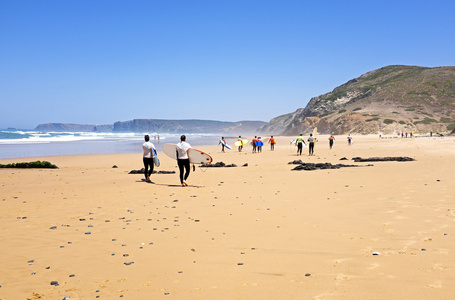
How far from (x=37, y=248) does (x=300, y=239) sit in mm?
4217

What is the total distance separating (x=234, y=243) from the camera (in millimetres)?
6141

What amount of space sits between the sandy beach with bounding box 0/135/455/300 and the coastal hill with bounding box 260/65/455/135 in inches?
3118

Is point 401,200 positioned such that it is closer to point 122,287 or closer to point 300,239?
point 300,239

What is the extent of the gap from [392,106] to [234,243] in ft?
360

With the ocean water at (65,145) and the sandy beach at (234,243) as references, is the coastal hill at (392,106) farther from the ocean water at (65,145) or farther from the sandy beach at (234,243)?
the sandy beach at (234,243)

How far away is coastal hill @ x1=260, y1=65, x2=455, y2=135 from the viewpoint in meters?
87.4

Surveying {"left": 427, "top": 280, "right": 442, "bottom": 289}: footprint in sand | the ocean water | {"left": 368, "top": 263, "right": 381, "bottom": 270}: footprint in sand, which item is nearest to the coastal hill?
the ocean water

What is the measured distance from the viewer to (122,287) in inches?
176

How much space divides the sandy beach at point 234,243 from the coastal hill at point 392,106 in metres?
79.2

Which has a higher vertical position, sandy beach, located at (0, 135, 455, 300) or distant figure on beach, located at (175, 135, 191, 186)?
distant figure on beach, located at (175, 135, 191, 186)

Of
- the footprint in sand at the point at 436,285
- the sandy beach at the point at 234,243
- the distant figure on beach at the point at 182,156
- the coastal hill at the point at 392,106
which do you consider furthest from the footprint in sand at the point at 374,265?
the coastal hill at the point at 392,106

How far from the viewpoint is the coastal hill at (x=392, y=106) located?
3440 inches

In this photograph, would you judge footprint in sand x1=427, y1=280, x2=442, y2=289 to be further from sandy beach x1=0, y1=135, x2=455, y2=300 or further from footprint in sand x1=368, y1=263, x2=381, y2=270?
footprint in sand x1=368, y1=263, x2=381, y2=270

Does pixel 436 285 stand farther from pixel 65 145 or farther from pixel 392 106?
pixel 392 106
